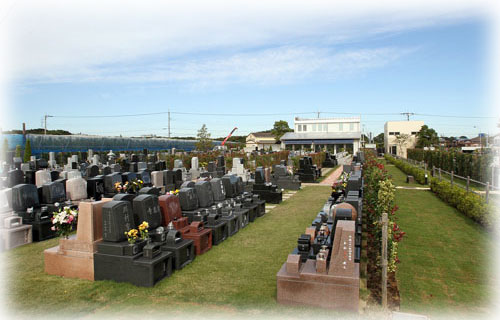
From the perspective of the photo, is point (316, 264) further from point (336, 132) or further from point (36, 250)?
point (336, 132)

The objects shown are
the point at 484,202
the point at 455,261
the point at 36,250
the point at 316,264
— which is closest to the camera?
the point at 316,264

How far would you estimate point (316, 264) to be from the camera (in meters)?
5.31

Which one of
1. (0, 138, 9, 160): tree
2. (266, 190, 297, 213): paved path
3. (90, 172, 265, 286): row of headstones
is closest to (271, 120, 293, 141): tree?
(0, 138, 9, 160): tree

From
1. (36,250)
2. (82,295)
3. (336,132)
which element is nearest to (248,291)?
(82,295)

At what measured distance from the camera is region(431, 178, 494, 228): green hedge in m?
9.91

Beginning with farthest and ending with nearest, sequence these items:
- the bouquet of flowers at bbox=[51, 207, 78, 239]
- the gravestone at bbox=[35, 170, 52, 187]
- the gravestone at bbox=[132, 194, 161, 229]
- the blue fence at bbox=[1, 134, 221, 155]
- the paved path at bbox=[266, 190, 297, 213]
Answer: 1. the blue fence at bbox=[1, 134, 221, 155]
2. the gravestone at bbox=[35, 170, 52, 187]
3. the paved path at bbox=[266, 190, 297, 213]
4. the gravestone at bbox=[132, 194, 161, 229]
5. the bouquet of flowers at bbox=[51, 207, 78, 239]

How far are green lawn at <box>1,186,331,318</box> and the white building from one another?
49953mm

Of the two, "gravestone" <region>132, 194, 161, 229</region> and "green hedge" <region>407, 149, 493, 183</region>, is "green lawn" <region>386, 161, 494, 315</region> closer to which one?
"gravestone" <region>132, 194, 161, 229</region>

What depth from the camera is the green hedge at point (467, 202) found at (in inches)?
390

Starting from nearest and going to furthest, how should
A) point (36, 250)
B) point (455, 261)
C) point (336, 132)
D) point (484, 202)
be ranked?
1. point (455, 261)
2. point (36, 250)
3. point (484, 202)
4. point (336, 132)

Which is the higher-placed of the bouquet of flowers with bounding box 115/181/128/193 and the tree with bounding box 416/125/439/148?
the tree with bounding box 416/125/439/148

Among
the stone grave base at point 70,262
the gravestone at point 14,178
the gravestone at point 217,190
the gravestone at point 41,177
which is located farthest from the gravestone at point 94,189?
the stone grave base at point 70,262

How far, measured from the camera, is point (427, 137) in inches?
2373

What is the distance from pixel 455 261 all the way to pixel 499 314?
2.34m
